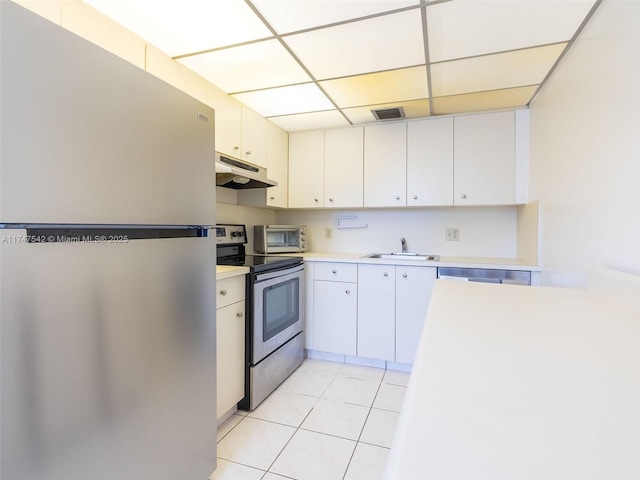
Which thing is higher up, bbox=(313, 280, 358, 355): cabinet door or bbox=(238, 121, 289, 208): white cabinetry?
bbox=(238, 121, 289, 208): white cabinetry

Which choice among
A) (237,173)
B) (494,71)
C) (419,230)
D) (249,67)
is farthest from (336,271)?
(494,71)

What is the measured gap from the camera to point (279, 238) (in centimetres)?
296

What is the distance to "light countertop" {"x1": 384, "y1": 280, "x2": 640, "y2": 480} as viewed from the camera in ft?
1.04

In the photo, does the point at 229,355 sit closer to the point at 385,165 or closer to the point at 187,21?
the point at 187,21

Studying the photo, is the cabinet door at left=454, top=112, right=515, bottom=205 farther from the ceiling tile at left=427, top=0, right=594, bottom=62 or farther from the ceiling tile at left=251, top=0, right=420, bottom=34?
the ceiling tile at left=251, top=0, right=420, bottom=34

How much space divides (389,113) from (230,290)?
5.98 feet

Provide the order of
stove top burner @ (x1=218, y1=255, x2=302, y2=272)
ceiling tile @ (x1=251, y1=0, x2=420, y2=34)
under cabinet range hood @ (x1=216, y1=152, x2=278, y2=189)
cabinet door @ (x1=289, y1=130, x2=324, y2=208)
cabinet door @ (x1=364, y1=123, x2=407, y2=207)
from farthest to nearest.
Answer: cabinet door @ (x1=289, y1=130, x2=324, y2=208)
cabinet door @ (x1=364, y1=123, x2=407, y2=207)
stove top burner @ (x1=218, y1=255, x2=302, y2=272)
under cabinet range hood @ (x1=216, y1=152, x2=278, y2=189)
ceiling tile @ (x1=251, y1=0, x2=420, y2=34)

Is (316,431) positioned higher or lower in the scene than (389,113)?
lower

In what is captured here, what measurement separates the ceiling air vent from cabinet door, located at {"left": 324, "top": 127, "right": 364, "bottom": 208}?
264 mm

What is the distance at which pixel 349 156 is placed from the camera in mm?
2883

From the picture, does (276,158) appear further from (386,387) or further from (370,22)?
(386,387)

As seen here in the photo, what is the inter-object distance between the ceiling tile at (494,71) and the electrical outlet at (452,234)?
3.86 feet

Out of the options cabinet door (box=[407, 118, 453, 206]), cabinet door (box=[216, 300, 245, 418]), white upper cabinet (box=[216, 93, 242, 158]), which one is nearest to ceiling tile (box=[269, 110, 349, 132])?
white upper cabinet (box=[216, 93, 242, 158])

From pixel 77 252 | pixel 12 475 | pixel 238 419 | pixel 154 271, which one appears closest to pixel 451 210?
pixel 238 419
